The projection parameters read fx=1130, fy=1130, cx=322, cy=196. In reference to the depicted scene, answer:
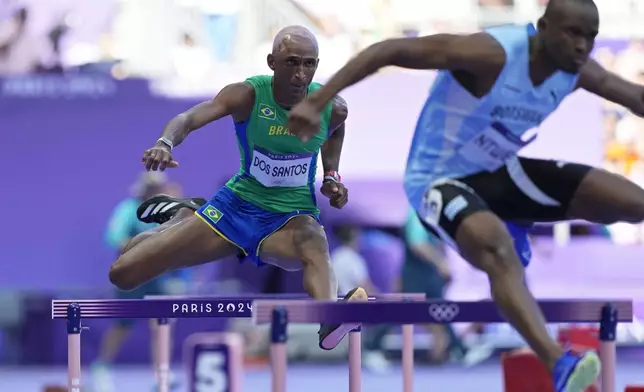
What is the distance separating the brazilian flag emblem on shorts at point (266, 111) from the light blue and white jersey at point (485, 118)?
4.30 feet

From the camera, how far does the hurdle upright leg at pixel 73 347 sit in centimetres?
556

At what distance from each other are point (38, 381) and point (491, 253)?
8310 mm

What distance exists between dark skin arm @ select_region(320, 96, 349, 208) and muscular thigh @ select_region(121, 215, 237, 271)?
24.6 inches

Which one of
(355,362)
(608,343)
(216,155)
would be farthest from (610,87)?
(216,155)

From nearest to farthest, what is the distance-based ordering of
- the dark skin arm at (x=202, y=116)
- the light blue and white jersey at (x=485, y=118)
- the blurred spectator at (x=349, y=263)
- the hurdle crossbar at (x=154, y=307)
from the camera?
the light blue and white jersey at (x=485, y=118) < the dark skin arm at (x=202, y=116) < the hurdle crossbar at (x=154, y=307) < the blurred spectator at (x=349, y=263)

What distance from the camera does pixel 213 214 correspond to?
6094 millimetres

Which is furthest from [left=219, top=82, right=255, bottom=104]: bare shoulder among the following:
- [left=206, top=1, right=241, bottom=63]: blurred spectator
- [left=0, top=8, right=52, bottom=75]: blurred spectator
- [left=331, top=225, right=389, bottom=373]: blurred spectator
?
[left=0, top=8, right=52, bottom=75]: blurred spectator

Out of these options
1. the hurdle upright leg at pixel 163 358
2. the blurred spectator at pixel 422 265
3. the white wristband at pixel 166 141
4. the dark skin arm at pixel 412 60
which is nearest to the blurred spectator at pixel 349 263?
the blurred spectator at pixel 422 265

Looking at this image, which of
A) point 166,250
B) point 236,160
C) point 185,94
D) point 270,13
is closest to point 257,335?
point 236,160

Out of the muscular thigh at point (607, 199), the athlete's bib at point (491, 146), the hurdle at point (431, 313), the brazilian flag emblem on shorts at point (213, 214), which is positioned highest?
the brazilian flag emblem on shorts at point (213, 214)

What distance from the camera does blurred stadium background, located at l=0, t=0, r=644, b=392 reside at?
1205cm

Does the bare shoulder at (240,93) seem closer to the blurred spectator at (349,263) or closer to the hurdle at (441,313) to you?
the hurdle at (441,313)

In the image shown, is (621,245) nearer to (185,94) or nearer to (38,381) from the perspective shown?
(185,94)

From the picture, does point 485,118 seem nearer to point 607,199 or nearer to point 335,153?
point 607,199
